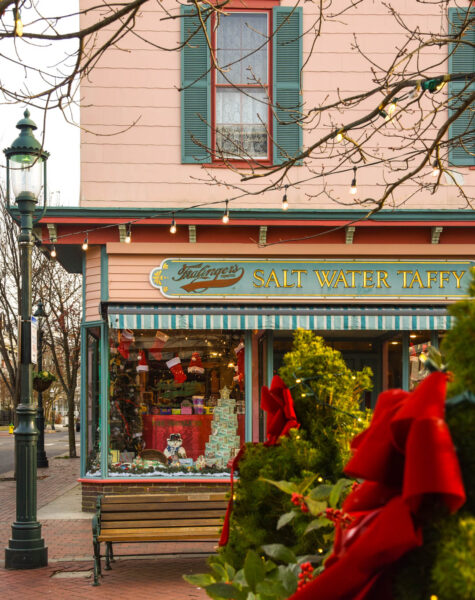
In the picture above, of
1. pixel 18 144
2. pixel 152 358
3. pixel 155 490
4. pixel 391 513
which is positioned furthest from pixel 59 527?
pixel 391 513

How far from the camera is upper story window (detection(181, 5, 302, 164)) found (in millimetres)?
12305

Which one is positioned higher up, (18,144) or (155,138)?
(155,138)

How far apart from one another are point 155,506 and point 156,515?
0.10 metres

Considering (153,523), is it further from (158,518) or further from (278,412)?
(278,412)

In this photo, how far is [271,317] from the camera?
1180cm

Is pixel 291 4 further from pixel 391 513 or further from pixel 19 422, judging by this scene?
pixel 391 513

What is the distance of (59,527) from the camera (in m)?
11.1

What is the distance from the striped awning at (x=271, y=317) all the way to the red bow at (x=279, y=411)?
8.40 m

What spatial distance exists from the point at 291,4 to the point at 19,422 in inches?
323

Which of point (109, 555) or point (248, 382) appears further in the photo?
point (248, 382)

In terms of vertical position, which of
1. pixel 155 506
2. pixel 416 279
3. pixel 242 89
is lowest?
pixel 155 506

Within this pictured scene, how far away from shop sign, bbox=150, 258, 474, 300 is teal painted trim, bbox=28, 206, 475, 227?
704 mm

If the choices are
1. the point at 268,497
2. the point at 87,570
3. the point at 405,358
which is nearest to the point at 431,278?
the point at 405,358

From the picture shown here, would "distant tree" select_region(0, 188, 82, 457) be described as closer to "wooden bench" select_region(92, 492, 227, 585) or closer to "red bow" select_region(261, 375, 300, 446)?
"wooden bench" select_region(92, 492, 227, 585)
